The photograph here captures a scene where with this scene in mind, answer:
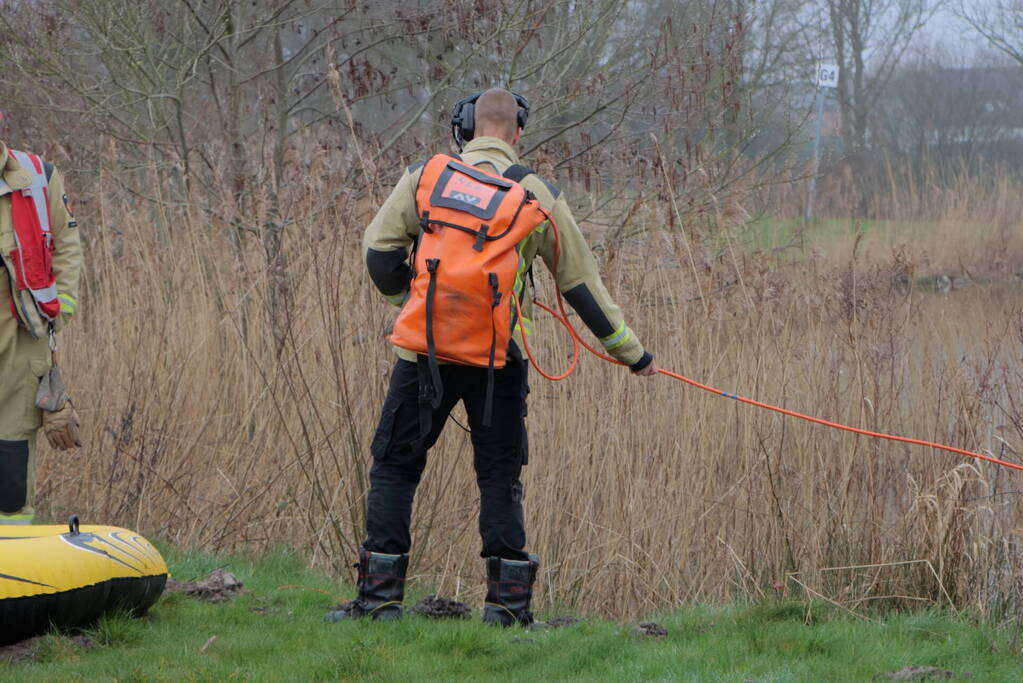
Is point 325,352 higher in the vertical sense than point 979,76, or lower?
lower

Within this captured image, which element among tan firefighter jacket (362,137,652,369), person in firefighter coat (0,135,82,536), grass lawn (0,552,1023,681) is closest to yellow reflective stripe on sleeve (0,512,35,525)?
person in firefighter coat (0,135,82,536)

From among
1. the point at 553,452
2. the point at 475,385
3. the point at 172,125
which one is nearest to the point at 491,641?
the point at 475,385

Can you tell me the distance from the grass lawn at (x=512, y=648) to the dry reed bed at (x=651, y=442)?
55cm

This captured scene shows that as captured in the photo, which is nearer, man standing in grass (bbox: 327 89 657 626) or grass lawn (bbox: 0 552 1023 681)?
grass lawn (bbox: 0 552 1023 681)

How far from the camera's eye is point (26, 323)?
4.04 meters

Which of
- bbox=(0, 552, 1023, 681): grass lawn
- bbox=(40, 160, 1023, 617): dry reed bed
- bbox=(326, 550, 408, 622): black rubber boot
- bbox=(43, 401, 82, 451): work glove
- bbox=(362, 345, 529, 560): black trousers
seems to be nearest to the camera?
bbox=(0, 552, 1023, 681): grass lawn

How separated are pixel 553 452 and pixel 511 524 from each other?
1.52 m

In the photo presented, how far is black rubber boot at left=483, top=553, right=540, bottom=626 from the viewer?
13.3ft

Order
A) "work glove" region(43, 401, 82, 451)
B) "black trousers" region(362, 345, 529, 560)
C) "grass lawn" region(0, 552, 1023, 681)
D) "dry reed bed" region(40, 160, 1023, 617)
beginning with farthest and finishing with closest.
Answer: "dry reed bed" region(40, 160, 1023, 617)
"work glove" region(43, 401, 82, 451)
"black trousers" region(362, 345, 529, 560)
"grass lawn" region(0, 552, 1023, 681)

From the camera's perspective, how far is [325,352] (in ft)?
19.6

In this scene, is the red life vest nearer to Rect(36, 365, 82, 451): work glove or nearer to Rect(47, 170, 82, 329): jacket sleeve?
A: Rect(47, 170, 82, 329): jacket sleeve

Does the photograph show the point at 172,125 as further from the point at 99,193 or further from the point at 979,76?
the point at 979,76

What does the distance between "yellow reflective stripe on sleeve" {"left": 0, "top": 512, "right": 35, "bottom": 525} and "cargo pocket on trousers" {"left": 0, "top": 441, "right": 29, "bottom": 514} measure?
0.02 meters

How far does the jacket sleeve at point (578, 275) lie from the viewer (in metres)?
3.82
